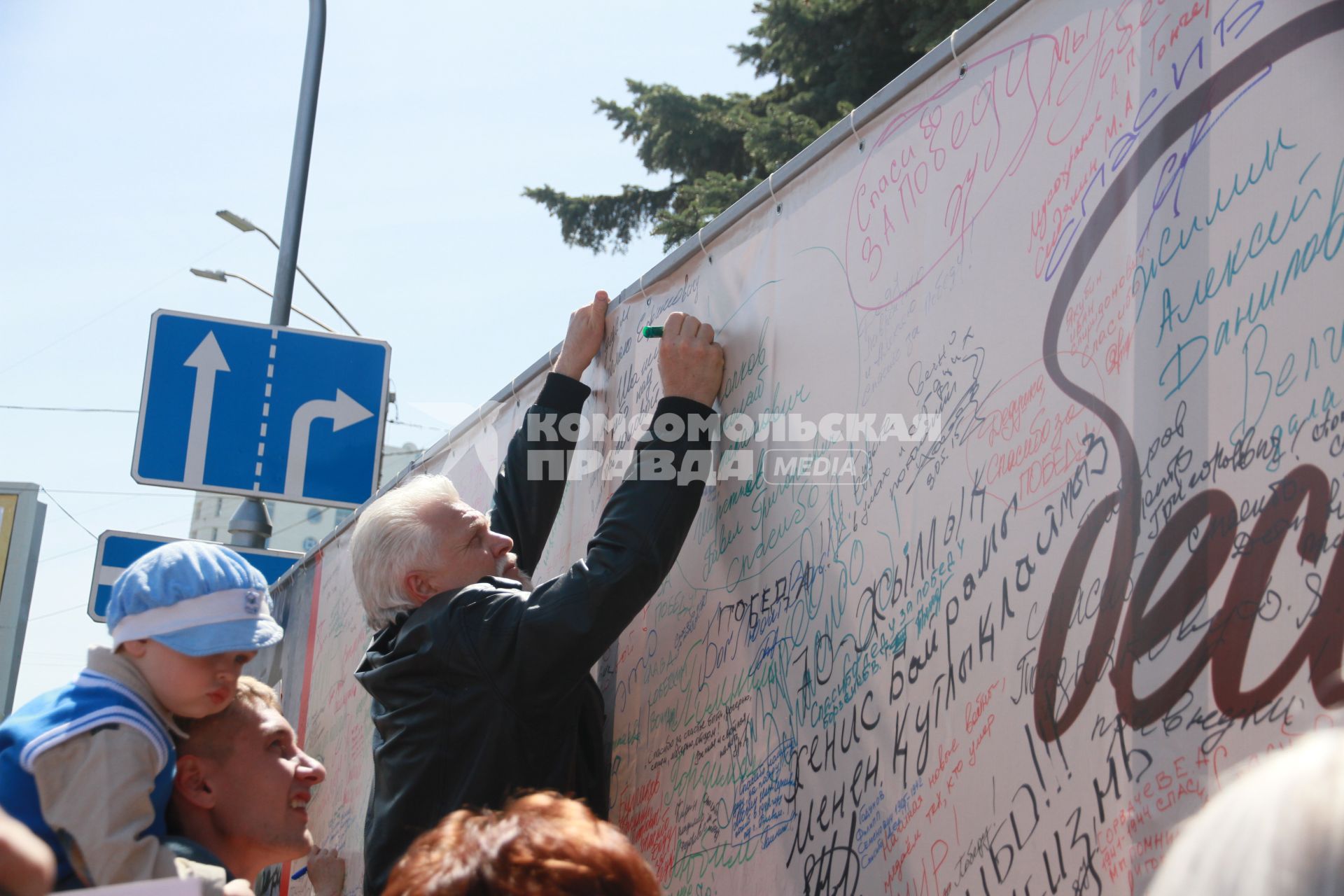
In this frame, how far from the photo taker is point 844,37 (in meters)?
13.7

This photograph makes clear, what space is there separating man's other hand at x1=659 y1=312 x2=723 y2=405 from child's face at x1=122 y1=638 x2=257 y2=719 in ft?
4.01

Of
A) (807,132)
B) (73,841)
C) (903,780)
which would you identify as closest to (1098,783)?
(903,780)

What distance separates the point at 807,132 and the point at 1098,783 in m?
11.9

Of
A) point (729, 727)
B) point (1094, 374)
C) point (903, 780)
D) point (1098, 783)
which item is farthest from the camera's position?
point (729, 727)

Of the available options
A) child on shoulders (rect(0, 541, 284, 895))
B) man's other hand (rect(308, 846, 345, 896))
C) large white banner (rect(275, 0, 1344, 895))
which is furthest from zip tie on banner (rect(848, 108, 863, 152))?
man's other hand (rect(308, 846, 345, 896))

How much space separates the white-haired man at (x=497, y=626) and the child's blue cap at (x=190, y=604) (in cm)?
49

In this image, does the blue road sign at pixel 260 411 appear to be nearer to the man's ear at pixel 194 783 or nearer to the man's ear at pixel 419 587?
the man's ear at pixel 419 587

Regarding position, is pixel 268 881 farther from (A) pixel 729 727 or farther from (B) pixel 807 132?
(B) pixel 807 132

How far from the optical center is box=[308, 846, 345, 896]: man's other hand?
5.31 metres

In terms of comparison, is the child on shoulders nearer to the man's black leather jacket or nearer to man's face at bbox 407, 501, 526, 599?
the man's black leather jacket

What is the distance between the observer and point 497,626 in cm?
286

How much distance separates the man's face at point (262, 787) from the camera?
2.59 metres

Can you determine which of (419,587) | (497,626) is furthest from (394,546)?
(497,626)

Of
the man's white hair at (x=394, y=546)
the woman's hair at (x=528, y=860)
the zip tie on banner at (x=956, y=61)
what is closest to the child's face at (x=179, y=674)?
the man's white hair at (x=394, y=546)
